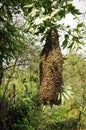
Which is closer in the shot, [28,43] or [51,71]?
[51,71]

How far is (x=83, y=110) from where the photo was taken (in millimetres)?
19547

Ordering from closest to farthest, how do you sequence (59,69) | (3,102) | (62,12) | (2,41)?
(62,12), (59,69), (2,41), (3,102)

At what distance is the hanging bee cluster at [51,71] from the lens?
3.14 m

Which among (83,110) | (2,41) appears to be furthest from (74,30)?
(83,110)

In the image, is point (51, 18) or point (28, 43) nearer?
point (51, 18)

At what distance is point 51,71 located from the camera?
316cm

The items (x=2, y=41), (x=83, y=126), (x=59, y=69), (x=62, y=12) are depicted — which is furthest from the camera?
(x=83, y=126)

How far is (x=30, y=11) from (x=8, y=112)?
874 centimetres

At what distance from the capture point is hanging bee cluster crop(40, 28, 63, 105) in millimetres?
3139

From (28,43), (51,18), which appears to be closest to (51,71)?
(51,18)

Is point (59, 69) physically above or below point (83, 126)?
above

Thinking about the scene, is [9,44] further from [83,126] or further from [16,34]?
[83,126]

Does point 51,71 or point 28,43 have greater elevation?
point 28,43

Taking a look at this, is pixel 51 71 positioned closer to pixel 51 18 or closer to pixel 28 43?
pixel 51 18
